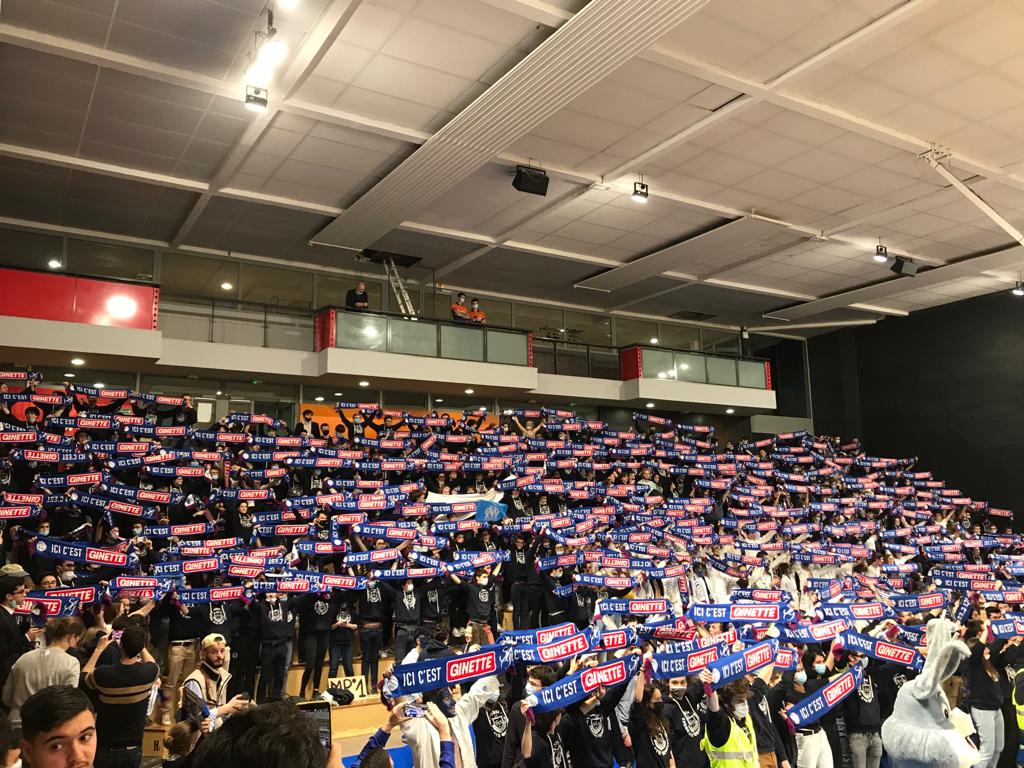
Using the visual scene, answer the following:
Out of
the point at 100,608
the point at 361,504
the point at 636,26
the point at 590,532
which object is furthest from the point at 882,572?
the point at 100,608

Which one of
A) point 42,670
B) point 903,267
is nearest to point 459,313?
point 903,267

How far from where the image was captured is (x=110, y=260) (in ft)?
56.3

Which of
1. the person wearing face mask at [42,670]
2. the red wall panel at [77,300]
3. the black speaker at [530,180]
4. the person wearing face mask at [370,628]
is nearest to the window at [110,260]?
the red wall panel at [77,300]

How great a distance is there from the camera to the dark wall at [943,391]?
21.6 m

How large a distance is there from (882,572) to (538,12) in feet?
36.2

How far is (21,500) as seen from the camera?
9711 millimetres

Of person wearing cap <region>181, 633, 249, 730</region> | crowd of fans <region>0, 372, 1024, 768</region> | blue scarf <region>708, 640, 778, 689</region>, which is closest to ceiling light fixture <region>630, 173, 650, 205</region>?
crowd of fans <region>0, 372, 1024, 768</region>

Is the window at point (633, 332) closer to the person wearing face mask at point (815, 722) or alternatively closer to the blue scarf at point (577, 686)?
the person wearing face mask at point (815, 722)

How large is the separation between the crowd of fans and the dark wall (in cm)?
291

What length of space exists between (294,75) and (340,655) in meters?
7.25

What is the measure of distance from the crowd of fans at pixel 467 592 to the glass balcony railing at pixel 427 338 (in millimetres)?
1584

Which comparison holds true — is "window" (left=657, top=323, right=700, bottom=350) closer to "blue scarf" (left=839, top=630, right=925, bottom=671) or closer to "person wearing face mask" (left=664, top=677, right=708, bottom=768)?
"blue scarf" (left=839, top=630, right=925, bottom=671)

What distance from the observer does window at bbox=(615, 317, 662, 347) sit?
79.6 ft

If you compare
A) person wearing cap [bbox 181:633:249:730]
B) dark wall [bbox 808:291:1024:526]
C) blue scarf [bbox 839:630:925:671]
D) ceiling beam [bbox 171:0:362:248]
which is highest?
ceiling beam [bbox 171:0:362:248]
